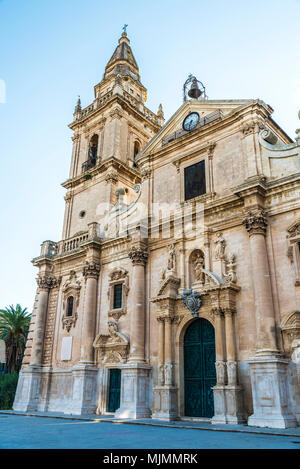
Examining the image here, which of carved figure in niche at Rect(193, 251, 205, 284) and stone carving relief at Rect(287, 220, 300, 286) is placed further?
carved figure in niche at Rect(193, 251, 205, 284)

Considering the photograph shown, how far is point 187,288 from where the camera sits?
17.7 meters

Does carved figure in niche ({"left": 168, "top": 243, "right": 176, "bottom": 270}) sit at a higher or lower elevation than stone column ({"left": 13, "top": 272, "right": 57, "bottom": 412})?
higher

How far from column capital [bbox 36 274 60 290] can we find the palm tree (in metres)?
13.2

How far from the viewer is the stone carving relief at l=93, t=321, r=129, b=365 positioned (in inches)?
743

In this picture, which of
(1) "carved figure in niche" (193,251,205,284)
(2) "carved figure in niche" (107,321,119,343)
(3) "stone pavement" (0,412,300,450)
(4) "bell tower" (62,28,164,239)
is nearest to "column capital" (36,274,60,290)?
(4) "bell tower" (62,28,164,239)

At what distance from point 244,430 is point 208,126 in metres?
13.7

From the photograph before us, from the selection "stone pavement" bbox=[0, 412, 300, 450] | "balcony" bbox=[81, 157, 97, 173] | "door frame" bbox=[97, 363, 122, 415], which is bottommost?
"stone pavement" bbox=[0, 412, 300, 450]

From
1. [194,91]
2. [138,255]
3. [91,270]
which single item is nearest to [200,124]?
[194,91]

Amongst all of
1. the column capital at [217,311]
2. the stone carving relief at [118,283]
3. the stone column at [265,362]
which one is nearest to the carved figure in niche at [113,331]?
the stone carving relief at [118,283]

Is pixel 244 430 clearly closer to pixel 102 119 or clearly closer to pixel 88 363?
pixel 88 363

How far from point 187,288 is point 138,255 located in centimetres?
324

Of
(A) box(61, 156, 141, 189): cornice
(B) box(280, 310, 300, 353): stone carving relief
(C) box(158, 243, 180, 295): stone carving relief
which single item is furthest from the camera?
(A) box(61, 156, 141, 189): cornice

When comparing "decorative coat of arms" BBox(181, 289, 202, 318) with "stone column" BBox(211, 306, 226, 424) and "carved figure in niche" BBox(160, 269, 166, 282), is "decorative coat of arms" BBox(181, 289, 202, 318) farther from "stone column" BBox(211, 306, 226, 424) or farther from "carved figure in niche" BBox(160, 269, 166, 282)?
"carved figure in niche" BBox(160, 269, 166, 282)
